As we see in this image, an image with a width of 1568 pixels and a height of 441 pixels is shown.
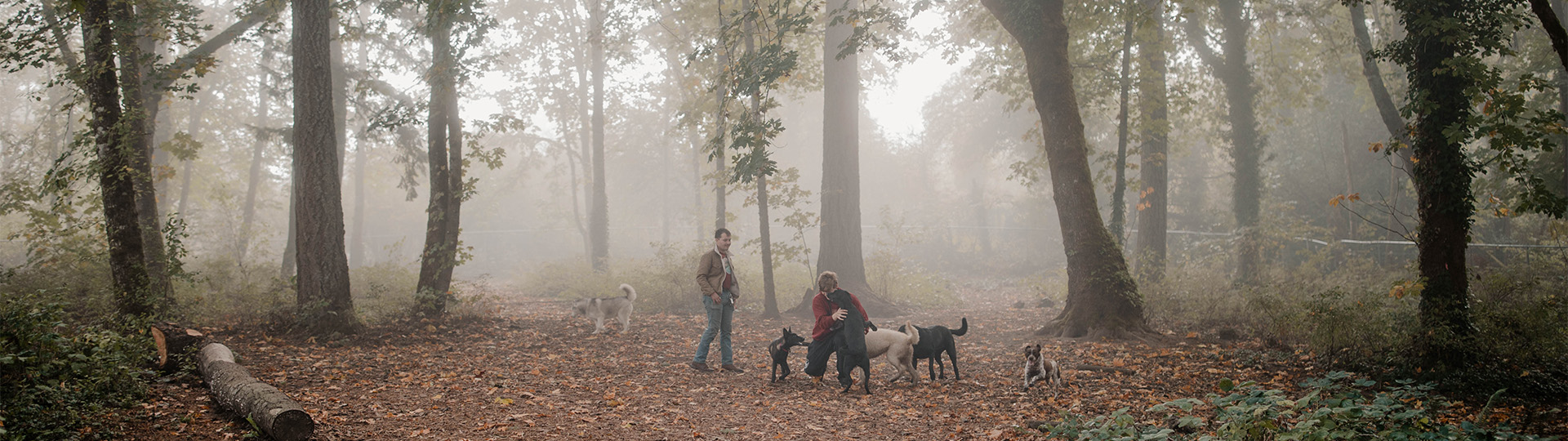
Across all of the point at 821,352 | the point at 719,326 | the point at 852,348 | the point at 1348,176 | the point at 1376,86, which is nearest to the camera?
the point at 852,348

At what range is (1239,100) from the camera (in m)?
15.4

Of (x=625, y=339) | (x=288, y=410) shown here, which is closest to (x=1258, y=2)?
(x=625, y=339)

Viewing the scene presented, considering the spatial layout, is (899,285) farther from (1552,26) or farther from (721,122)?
(1552,26)

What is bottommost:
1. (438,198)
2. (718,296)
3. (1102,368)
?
(1102,368)

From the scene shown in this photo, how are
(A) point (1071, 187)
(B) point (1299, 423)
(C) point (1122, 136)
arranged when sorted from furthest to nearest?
(C) point (1122, 136)
(A) point (1071, 187)
(B) point (1299, 423)

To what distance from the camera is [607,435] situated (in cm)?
531

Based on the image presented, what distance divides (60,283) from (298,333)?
364 centimetres

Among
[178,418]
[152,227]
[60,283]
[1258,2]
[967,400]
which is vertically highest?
[1258,2]

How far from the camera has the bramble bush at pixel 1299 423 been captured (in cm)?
378

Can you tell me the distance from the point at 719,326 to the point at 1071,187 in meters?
5.12

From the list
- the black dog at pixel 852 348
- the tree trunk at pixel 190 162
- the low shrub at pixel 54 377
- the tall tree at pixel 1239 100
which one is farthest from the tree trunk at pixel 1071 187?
the tree trunk at pixel 190 162

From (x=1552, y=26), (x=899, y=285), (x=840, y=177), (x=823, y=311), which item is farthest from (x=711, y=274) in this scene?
(x=899, y=285)

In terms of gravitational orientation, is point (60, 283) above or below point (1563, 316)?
above

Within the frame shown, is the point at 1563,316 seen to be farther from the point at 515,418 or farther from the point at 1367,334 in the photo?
the point at 515,418
